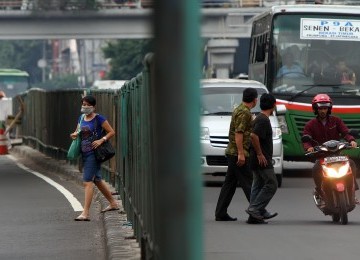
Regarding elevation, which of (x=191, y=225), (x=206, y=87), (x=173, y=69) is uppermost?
(x=173, y=69)

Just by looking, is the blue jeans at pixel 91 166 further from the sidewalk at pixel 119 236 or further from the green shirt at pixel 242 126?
the green shirt at pixel 242 126

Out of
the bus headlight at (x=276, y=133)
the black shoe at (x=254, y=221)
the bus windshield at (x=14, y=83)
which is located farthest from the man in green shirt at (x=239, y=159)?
the bus windshield at (x=14, y=83)

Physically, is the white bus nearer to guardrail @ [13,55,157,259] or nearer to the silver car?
the silver car

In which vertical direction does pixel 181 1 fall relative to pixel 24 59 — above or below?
above

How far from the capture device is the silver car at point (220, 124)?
71.2ft

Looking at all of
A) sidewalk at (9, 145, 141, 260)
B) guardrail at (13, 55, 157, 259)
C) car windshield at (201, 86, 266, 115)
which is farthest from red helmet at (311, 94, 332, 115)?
car windshield at (201, 86, 266, 115)

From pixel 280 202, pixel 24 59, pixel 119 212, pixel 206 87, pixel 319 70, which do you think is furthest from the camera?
pixel 24 59

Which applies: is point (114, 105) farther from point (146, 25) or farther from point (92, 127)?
point (146, 25)

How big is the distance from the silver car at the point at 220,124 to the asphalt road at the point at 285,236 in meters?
2.23

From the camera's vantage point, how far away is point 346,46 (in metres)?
25.3

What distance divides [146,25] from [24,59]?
11066 centimetres

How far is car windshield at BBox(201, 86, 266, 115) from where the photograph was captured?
2250cm

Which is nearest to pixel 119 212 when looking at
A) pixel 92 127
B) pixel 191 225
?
pixel 92 127

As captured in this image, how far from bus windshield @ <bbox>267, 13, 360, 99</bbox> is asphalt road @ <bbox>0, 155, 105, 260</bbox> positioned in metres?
4.49
